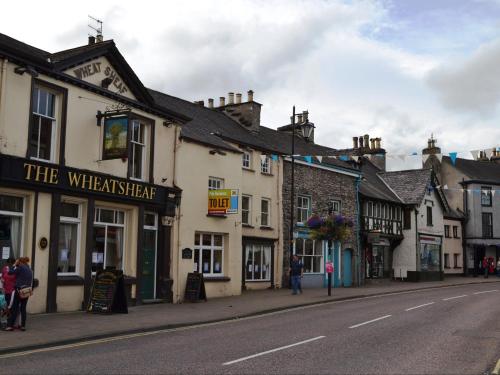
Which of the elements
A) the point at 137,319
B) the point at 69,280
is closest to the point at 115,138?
the point at 69,280

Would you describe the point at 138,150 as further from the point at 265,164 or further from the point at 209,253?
the point at 265,164

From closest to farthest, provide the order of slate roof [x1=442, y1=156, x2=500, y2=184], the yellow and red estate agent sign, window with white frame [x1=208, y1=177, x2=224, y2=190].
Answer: the yellow and red estate agent sign < window with white frame [x1=208, y1=177, x2=224, y2=190] < slate roof [x1=442, y1=156, x2=500, y2=184]

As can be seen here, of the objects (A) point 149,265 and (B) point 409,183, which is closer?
(A) point 149,265

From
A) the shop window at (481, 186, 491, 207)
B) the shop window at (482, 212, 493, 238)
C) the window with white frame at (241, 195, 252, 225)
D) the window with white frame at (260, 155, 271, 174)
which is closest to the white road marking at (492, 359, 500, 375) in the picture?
the window with white frame at (241, 195, 252, 225)

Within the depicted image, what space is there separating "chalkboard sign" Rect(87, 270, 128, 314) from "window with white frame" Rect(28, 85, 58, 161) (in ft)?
12.5

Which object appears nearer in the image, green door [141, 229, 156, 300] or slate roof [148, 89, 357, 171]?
green door [141, 229, 156, 300]

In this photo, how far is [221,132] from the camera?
90.5 ft

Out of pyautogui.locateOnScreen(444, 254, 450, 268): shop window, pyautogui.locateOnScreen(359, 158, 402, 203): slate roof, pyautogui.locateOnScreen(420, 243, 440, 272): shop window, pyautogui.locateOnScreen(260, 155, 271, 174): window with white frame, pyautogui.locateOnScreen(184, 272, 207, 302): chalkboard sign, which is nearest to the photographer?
pyautogui.locateOnScreen(184, 272, 207, 302): chalkboard sign

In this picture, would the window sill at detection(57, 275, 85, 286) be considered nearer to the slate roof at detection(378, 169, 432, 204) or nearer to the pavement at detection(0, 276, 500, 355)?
the pavement at detection(0, 276, 500, 355)

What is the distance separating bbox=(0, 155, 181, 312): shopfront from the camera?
16141 mm

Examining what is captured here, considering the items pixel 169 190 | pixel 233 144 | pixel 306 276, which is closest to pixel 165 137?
pixel 169 190

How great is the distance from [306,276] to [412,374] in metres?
23.1

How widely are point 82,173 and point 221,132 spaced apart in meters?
10.8

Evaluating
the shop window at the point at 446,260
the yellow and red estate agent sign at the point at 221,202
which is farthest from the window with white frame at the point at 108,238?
the shop window at the point at 446,260
